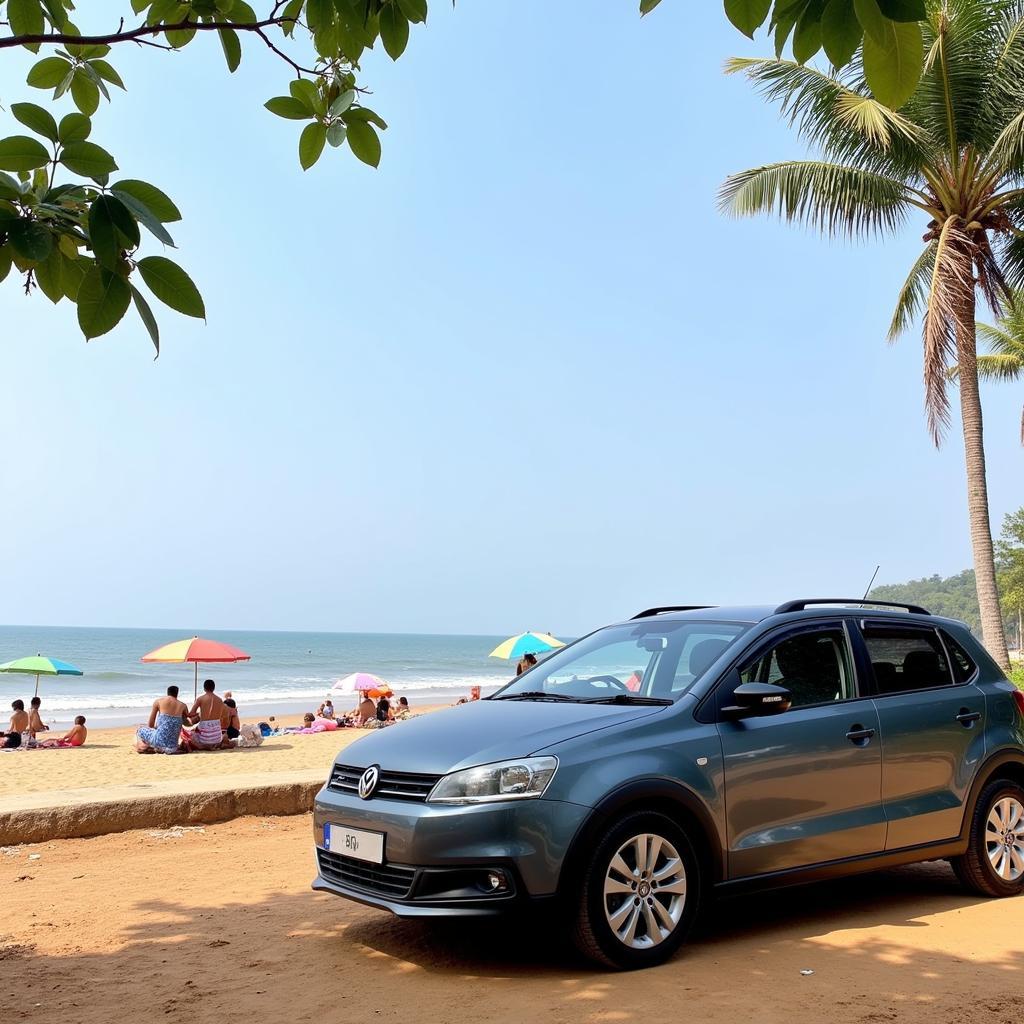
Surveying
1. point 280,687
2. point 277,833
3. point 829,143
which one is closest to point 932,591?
point 280,687

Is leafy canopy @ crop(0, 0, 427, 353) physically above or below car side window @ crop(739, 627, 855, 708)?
above

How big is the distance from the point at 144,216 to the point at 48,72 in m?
1.44

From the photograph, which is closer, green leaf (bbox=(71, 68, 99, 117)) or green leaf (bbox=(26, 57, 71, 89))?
green leaf (bbox=(26, 57, 71, 89))

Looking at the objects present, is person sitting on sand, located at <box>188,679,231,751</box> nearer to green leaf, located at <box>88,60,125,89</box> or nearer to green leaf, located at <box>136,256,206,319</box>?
green leaf, located at <box>88,60,125,89</box>

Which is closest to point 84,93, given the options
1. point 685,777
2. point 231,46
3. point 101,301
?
point 231,46

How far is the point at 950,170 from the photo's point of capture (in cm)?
1784

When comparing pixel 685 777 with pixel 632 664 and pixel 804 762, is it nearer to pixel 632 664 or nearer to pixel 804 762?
pixel 804 762

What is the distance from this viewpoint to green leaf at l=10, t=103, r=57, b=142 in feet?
7.23

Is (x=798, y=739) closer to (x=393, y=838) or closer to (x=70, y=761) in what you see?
(x=393, y=838)

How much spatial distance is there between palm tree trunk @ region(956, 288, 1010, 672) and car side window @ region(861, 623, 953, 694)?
11165 mm

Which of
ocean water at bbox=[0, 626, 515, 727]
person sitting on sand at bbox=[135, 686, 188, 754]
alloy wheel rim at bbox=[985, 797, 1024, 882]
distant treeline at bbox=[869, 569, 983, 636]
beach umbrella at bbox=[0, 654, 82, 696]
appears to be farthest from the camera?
distant treeline at bbox=[869, 569, 983, 636]

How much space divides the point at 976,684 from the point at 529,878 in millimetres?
3444

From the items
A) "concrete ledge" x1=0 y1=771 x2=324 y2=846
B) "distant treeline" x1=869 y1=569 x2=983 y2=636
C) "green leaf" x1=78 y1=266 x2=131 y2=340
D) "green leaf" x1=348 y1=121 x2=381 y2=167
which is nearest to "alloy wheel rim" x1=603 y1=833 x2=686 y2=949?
"green leaf" x1=348 y1=121 x2=381 y2=167

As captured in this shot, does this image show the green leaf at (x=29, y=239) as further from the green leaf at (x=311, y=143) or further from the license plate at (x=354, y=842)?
the license plate at (x=354, y=842)
